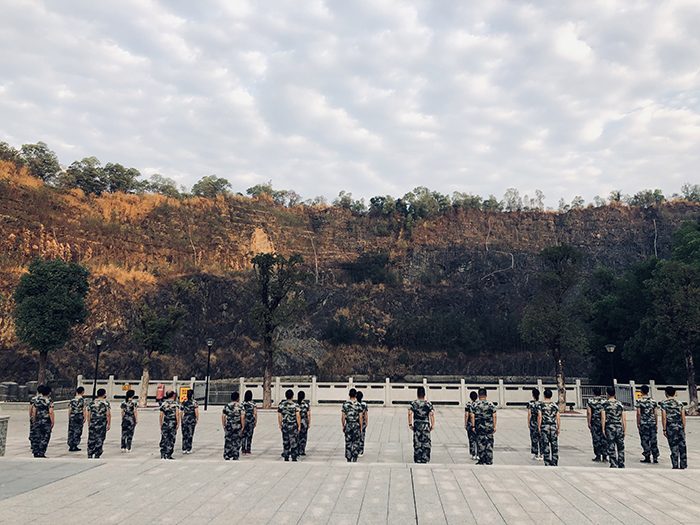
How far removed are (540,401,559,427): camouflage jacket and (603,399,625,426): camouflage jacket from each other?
3.43 ft

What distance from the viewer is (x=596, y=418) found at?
404 inches

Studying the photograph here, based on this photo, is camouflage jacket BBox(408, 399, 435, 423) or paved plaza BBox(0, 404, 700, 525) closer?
paved plaza BBox(0, 404, 700, 525)

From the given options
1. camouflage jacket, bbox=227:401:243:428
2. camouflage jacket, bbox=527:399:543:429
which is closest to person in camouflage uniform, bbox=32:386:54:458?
camouflage jacket, bbox=227:401:243:428

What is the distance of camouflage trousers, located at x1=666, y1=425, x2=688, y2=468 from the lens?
30.9 ft

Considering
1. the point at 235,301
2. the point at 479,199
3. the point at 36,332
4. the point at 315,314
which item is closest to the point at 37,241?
the point at 235,301

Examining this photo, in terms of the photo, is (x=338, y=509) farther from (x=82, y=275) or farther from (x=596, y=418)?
(x=82, y=275)

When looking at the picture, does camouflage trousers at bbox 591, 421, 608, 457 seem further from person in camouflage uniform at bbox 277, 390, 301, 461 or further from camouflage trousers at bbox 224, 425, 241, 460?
camouflage trousers at bbox 224, 425, 241, 460

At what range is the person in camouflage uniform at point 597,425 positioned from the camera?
A: 10.2 meters

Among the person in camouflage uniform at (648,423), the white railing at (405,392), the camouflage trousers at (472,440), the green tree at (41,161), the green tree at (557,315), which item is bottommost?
the white railing at (405,392)

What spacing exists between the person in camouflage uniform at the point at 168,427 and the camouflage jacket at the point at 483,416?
7016 mm

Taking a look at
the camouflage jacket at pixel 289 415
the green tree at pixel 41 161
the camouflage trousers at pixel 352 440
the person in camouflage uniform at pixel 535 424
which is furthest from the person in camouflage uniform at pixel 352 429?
the green tree at pixel 41 161

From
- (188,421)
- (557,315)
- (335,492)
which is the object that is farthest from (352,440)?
(557,315)

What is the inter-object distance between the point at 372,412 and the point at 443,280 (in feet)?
150

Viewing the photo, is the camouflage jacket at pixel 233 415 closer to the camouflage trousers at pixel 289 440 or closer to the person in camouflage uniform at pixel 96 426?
the camouflage trousers at pixel 289 440
